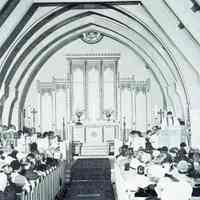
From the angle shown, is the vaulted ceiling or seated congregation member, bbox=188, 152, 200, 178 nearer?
seated congregation member, bbox=188, 152, 200, 178

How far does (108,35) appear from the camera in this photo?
1270 inches

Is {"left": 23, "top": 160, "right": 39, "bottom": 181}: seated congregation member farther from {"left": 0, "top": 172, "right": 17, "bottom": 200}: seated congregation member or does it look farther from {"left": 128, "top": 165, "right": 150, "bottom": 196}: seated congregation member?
{"left": 128, "top": 165, "right": 150, "bottom": 196}: seated congregation member

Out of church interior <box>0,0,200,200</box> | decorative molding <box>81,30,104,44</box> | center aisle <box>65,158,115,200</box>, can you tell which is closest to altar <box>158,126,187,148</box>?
church interior <box>0,0,200,200</box>

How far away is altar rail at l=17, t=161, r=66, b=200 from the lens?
1138 centimetres

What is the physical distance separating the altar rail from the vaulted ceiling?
6388 mm

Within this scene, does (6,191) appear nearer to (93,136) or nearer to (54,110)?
(93,136)

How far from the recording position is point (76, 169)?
24.3 metres

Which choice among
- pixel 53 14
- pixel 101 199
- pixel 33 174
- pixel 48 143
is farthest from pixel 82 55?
pixel 33 174

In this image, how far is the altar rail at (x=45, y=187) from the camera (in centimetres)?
1138

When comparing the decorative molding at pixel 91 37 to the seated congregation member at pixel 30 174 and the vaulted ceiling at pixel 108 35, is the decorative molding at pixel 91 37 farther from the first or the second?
the seated congregation member at pixel 30 174

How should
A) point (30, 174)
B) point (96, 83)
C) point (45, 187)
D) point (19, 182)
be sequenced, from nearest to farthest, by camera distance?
1. point (19, 182)
2. point (30, 174)
3. point (45, 187)
4. point (96, 83)

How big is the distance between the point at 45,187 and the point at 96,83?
19.2m

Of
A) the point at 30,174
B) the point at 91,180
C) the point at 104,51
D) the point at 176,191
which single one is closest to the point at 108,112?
the point at 104,51

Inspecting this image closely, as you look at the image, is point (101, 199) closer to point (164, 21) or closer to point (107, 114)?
point (164, 21)
